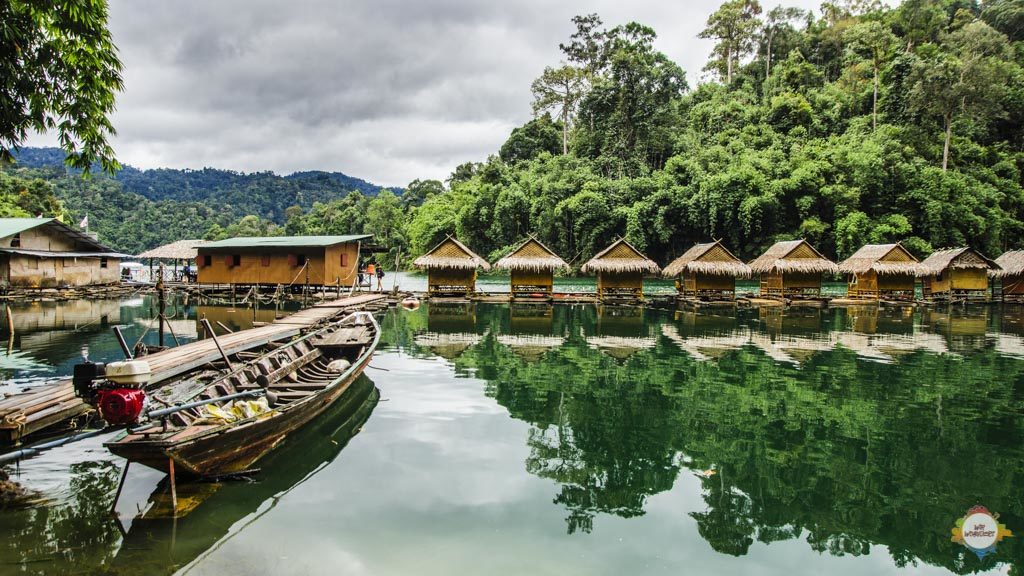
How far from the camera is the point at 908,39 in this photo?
39.8 metres

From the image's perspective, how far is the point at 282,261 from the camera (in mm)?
24938

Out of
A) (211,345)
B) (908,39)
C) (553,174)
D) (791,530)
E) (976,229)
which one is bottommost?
(791,530)

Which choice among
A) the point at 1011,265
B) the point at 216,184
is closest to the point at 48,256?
the point at 1011,265

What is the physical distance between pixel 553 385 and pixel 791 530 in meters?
5.09

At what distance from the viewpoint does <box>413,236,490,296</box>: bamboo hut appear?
23578 millimetres

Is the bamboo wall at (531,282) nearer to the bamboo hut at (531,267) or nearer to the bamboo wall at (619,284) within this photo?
the bamboo hut at (531,267)

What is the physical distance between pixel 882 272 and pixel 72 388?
2798 centimetres

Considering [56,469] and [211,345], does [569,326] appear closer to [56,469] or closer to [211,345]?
[211,345]

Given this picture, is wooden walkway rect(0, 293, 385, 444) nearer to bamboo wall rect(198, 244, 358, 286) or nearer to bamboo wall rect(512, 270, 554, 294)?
bamboo wall rect(198, 244, 358, 286)

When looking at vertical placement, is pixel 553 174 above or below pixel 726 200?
above

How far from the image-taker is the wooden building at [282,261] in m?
24.3

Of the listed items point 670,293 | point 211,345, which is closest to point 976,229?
point 670,293

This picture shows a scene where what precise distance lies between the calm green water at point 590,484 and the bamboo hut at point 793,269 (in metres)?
14.3

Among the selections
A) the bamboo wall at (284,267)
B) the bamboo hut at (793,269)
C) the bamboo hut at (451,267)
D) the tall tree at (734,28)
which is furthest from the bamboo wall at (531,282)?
the tall tree at (734,28)
